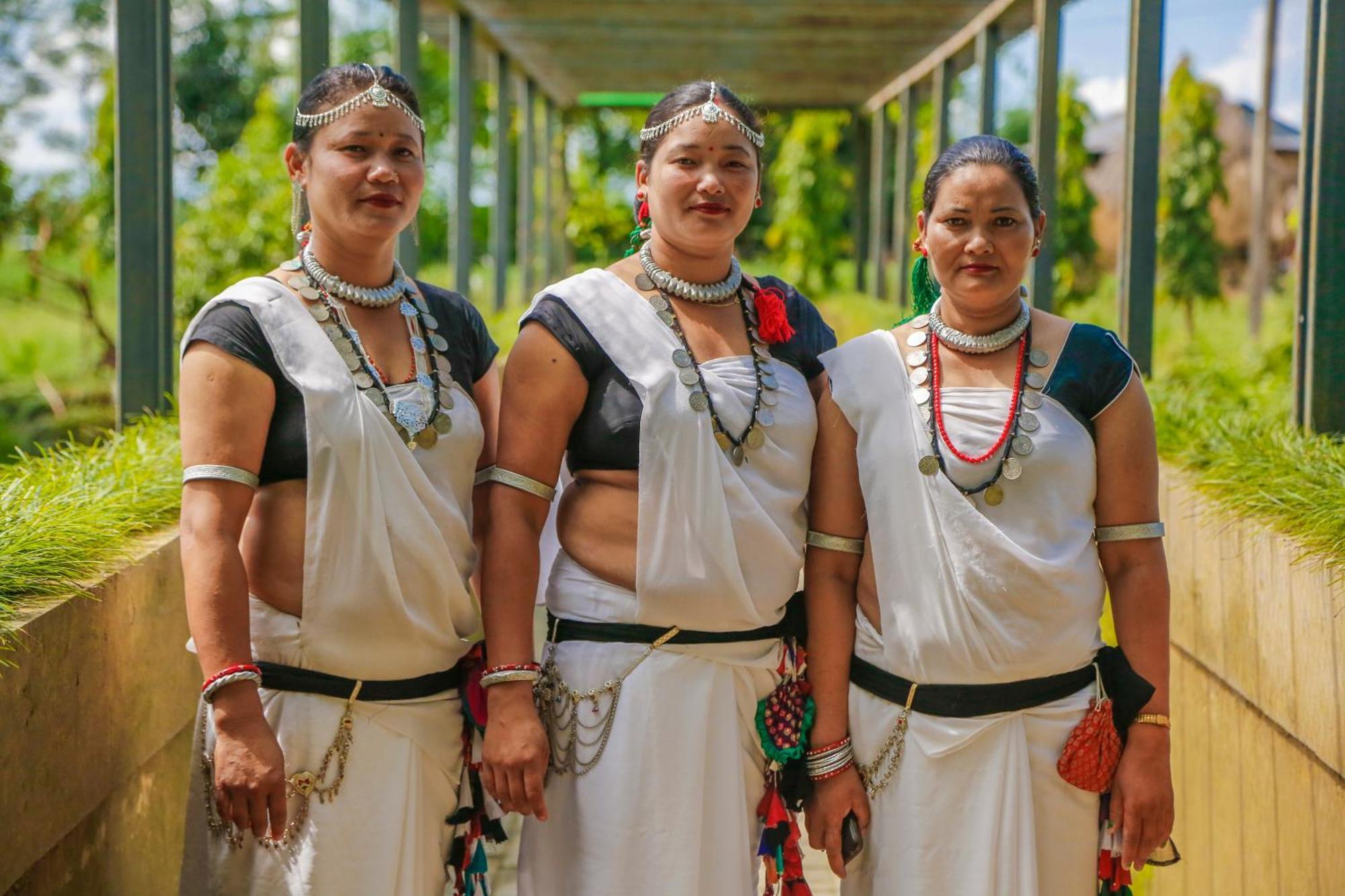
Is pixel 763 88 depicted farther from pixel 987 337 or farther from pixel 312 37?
pixel 987 337

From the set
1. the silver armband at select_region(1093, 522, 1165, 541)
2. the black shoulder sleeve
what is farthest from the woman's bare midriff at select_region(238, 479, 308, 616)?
the silver armband at select_region(1093, 522, 1165, 541)

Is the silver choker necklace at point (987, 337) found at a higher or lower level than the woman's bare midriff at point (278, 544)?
higher

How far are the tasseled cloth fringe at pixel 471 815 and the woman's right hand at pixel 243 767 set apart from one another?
1.42 ft

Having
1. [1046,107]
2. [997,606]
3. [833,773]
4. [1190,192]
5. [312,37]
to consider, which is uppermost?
[1190,192]

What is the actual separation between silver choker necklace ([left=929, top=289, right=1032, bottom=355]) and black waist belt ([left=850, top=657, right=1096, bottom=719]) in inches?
24.1

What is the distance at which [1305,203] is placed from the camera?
176 inches

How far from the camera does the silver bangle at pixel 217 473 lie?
2.26 metres

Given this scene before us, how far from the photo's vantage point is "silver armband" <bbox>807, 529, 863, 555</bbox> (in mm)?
2594

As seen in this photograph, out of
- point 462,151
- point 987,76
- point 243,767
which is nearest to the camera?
point 243,767

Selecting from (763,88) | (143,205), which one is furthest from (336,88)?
(763,88)

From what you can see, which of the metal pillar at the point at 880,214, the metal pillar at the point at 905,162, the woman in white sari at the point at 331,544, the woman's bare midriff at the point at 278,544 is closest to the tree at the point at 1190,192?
the metal pillar at the point at 880,214

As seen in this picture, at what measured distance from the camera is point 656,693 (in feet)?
8.21

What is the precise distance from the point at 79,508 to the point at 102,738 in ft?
2.21

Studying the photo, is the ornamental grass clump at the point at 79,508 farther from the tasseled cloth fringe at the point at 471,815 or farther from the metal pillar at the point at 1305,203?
the metal pillar at the point at 1305,203
